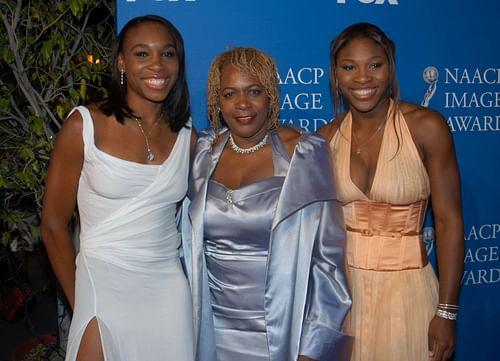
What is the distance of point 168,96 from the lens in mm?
2822

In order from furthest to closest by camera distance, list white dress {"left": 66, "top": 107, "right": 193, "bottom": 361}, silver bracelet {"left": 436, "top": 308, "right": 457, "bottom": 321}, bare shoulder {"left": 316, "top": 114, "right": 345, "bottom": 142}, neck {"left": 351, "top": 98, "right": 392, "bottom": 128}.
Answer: bare shoulder {"left": 316, "top": 114, "right": 345, "bottom": 142} < neck {"left": 351, "top": 98, "right": 392, "bottom": 128} < silver bracelet {"left": 436, "top": 308, "right": 457, "bottom": 321} < white dress {"left": 66, "top": 107, "right": 193, "bottom": 361}

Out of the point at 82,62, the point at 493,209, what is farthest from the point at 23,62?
the point at 493,209

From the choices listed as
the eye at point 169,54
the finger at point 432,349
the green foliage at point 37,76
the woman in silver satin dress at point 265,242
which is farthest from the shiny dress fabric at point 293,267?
the green foliage at point 37,76

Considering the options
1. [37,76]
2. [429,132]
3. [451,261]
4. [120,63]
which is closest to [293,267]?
[451,261]

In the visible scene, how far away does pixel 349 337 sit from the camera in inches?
104

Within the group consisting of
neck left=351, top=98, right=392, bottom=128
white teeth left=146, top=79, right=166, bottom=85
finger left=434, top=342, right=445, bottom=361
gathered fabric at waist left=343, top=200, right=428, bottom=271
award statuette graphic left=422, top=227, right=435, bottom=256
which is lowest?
finger left=434, top=342, right=445, bottom=361

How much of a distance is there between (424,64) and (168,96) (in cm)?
166

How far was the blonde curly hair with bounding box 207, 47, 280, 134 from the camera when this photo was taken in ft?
8.41

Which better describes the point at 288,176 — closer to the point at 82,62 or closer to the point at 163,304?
the point at 163,304

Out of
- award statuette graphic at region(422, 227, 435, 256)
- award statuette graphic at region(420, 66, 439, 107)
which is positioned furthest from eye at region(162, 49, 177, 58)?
award statuette graphic at region(422, 227, 435, 256)

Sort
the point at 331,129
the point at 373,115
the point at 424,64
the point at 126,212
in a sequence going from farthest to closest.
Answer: the point at 424,64 → the point at 331,129 → the point at 373,115 → the point at 126,212

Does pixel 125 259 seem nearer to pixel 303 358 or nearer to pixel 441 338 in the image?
pixel 303 358

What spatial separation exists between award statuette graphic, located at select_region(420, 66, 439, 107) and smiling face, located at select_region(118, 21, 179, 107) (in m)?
1.70

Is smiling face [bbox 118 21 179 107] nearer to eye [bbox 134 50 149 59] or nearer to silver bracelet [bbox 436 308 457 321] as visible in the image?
eye [bbox 134 50 149 59]
